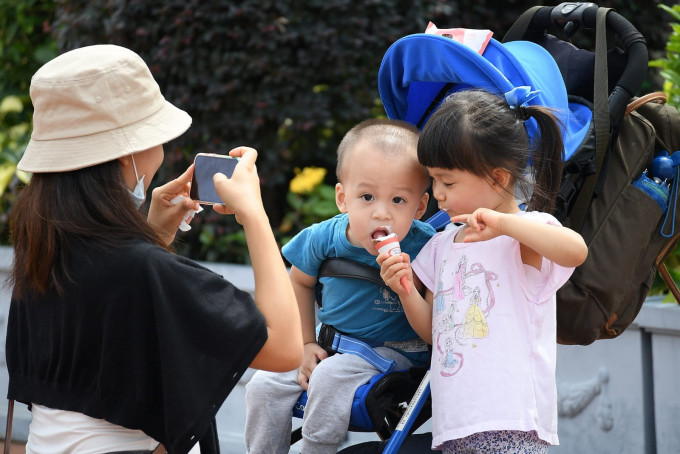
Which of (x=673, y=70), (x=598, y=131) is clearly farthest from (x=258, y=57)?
(x=598, y=131)

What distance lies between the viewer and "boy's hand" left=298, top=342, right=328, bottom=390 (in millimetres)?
2756

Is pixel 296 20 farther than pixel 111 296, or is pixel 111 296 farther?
pixel 296 20

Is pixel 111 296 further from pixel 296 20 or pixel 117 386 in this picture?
pixel 296 20

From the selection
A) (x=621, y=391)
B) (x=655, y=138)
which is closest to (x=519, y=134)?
(x=655, y=138)

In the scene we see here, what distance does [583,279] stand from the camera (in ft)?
8.45

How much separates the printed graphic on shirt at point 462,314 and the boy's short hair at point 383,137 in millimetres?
361

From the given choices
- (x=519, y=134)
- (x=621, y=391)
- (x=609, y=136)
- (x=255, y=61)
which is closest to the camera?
(x=519, y=134)

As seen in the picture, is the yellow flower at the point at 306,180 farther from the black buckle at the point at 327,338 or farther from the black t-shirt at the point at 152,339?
the black t-shirt at the point at 152,339

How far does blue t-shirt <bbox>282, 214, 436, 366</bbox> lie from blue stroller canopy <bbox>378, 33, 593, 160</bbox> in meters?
0.47

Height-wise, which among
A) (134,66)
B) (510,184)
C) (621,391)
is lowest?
(621,391)

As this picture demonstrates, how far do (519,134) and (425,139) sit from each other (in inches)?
10.3

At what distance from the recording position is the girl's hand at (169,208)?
278cm

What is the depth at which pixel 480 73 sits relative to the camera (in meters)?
2.64

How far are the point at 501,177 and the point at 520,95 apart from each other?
235 millimetres
